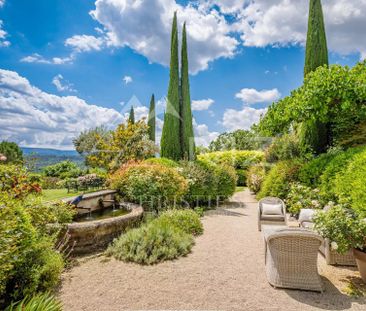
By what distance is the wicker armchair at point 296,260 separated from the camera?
10.5 ft

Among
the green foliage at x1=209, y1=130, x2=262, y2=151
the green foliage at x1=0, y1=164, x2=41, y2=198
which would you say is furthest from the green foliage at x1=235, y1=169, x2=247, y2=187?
the green foliage at x1=0, y1=164, x2=41, y2=198

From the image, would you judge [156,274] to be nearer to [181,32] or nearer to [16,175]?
[16,175]

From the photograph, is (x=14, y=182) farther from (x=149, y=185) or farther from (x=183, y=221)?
(x=183, y=221)

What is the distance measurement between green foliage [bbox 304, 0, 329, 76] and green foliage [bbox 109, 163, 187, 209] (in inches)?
287

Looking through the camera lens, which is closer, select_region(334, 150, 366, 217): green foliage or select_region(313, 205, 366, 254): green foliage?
select_region(313, 205, 366, 254): green foliage

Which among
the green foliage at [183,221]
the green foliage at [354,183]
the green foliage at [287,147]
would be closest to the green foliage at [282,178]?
the green foliage at [287,147]

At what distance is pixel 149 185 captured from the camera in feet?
23.6

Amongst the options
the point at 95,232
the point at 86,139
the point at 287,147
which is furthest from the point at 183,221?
the point at 86,139

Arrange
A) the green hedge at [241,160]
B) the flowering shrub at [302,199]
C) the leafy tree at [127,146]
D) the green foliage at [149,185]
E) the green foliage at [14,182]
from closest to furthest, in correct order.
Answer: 1. the green foliage at [14,182]
2. the flowering shrub at [302,199]
3. the green foliage at [149,185]
4. the leafy tree at [127,146]
5. the green hedge at [241,160]

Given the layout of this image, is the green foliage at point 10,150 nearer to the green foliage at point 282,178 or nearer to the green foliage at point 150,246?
the green foliage at point 150,246

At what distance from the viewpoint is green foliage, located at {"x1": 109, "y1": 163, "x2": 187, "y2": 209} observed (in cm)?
716

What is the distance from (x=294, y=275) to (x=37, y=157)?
1289cm

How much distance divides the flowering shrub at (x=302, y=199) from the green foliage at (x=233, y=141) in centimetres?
2188

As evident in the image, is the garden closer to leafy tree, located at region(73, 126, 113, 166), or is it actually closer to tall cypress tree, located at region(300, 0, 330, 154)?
tall cypress tree, located at region(300, 0, 330, 154)
